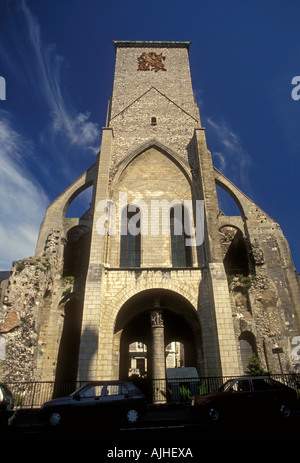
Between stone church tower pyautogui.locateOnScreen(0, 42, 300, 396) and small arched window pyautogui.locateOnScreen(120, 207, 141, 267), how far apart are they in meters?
0.06

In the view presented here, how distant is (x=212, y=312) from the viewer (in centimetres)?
1195

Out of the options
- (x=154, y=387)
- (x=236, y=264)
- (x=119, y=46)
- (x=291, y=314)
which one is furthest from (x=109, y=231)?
(x=119, y=46)

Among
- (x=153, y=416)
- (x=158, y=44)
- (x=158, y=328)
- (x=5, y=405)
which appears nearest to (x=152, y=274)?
(x=158, y=328)

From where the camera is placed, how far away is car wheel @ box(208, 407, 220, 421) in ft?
22.1

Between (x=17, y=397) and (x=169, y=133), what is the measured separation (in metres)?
16.2

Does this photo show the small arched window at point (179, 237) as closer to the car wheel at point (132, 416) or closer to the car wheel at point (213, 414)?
the car wheel at point (213, 414)

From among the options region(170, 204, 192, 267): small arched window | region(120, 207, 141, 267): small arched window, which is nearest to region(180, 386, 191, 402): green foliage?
region(170, 204, 192, 267): small arched window

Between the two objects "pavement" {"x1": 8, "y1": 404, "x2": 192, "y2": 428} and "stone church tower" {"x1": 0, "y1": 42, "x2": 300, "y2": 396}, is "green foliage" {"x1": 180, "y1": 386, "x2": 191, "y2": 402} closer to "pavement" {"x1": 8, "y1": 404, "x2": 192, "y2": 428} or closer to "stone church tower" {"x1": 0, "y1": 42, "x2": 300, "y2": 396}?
"pavement" {"x1": 8, "y1": 404, "x2": 192, "y2": 428}

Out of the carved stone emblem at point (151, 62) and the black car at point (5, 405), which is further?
the carved stone emblem at point (151, 62)

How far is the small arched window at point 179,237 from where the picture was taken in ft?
47.6

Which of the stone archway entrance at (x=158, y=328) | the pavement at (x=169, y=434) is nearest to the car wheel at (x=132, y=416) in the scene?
the pavement at (x=169, y=434)

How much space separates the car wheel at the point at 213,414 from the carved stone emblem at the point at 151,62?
24.4m

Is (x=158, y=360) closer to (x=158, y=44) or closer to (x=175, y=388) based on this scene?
(x=175, y=388)

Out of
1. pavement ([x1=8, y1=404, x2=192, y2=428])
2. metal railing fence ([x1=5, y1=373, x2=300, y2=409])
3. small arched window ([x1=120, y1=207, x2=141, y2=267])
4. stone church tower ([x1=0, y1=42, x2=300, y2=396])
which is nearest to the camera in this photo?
pavement ([x1=8, y1=404, x2=192, y2=428])
